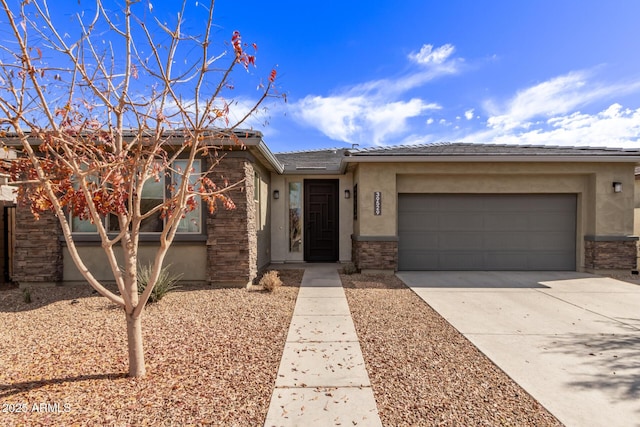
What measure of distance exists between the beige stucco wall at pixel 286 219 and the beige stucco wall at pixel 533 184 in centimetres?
176

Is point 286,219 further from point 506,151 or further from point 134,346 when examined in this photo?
point 134,346

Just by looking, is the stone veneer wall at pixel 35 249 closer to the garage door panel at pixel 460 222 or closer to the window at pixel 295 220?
the window at pixel 295 220

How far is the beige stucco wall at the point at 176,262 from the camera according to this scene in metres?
6.90

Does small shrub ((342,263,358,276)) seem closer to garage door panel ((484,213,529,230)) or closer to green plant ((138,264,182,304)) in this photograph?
garage door panel ((484,213,529,230))

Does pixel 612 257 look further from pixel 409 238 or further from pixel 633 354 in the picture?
pixel 633 354

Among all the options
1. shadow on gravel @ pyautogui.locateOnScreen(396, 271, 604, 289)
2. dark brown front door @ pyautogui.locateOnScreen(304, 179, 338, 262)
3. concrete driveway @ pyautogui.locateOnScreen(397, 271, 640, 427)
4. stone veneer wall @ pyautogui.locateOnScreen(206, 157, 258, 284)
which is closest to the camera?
concrete driveway @ pyautogui.locateOnScreen(397, 271, 640, 427)

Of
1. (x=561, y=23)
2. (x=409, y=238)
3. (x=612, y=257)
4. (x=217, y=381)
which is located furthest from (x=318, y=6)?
(x=612, y=257)

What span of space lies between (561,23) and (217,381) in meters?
9.35

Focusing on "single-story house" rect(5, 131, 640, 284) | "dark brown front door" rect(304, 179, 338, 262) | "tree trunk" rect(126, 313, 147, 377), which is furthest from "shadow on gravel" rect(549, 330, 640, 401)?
"dark brown front door" rect(304, 179, 338, 262)

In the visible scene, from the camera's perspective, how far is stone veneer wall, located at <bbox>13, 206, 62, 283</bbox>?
22.0 ft

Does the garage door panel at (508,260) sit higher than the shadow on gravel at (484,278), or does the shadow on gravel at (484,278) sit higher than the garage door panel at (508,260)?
the garage door panel at (508,260)

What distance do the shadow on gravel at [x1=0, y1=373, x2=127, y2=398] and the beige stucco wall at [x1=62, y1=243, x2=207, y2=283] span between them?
4.01 metres

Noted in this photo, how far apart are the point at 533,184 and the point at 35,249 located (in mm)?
A: 12417

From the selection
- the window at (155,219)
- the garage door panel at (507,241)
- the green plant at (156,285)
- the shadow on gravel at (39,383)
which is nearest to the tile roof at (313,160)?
the window at (155,219)
